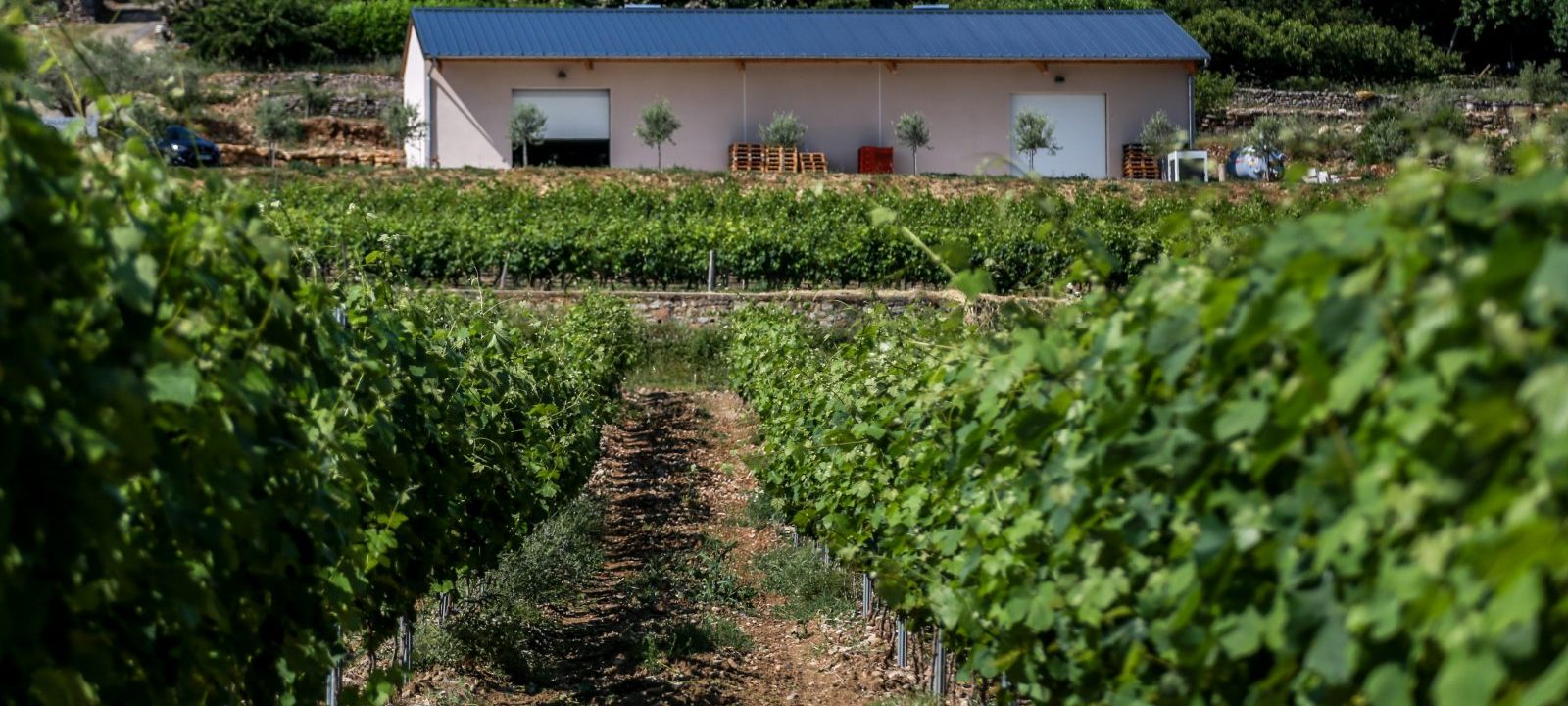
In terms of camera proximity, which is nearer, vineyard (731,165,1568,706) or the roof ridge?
vineyard (731,165,1568,706)

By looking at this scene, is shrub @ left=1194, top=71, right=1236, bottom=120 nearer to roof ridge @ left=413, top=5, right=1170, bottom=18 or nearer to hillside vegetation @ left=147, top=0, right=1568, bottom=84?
hillside vegetation @ left=147, top=0, right=1568, bottom=84

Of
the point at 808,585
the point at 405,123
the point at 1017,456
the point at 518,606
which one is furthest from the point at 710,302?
the point at 1017,456

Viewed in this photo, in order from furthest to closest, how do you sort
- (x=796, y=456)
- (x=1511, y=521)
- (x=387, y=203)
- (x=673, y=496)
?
1. (x=387, y=203)
2. (x=673, y=496)
3. (x=796, y=456)
4. (x=1511, y=521)

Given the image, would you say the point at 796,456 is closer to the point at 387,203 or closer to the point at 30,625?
the point at 30,625

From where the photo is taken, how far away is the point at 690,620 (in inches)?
315

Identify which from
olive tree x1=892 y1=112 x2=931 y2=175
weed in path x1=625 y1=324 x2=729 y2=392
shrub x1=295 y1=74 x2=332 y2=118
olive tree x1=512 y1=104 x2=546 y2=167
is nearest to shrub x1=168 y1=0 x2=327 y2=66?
shrub x1=295 y1=74 x2=332 y2=118

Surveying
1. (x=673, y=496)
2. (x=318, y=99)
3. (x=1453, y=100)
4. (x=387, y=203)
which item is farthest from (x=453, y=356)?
(x=1453, y=100)

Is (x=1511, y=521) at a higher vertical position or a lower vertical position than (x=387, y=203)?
lower

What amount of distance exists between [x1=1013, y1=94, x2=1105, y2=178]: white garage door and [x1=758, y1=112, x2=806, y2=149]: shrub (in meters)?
4.67

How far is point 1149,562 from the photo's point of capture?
2834 millimetres

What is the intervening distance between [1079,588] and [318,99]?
3600 cm

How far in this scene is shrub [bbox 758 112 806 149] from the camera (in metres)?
30.5

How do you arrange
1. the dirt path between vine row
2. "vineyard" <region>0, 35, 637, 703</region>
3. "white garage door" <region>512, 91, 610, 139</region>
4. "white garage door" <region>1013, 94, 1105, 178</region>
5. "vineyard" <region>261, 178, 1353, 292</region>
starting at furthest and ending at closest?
"white garage door" <region>1013, 94, 1105, 178</region> → "white garage door" <region>512, 91, 610, 139</region> → "vineyard" <region>261, 178, 1353, 292</region> → the dirt path between vine row → "vineyard" <region>0, 35, 637, 703</region>

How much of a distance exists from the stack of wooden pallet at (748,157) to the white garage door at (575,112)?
2569 mm
